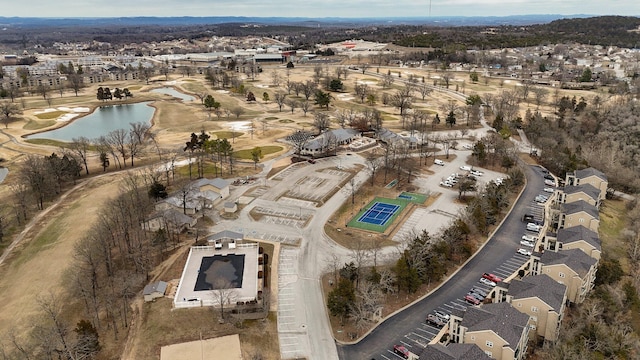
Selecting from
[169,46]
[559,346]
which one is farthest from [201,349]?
[169,46]

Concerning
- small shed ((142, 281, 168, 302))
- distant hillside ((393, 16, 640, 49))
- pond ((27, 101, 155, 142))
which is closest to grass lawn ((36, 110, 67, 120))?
pond ((27, 101, 155, 142))

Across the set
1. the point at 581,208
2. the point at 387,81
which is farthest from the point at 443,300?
the point at 387,81

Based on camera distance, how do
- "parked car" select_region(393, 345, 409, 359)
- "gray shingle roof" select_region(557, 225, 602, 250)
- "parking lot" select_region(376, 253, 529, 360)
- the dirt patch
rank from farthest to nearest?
"gray shingle roof" select_region(557, 225, 602, 250) < the dirt patch < "parking lot" select_region(376, 253, 529, 360) < "parked car" select_region(393, 345, 409, 359)

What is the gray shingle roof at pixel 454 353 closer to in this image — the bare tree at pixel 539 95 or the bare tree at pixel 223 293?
the bare tree at pixel 223 293

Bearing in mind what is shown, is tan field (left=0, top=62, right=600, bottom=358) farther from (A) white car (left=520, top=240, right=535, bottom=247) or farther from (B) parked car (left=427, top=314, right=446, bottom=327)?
(A) white car (left=520, top=240, right=535, bottom=247)

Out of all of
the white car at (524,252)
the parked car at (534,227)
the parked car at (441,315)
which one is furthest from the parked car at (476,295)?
the parked car at (534,227)

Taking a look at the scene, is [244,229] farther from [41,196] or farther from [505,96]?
[505,96]
